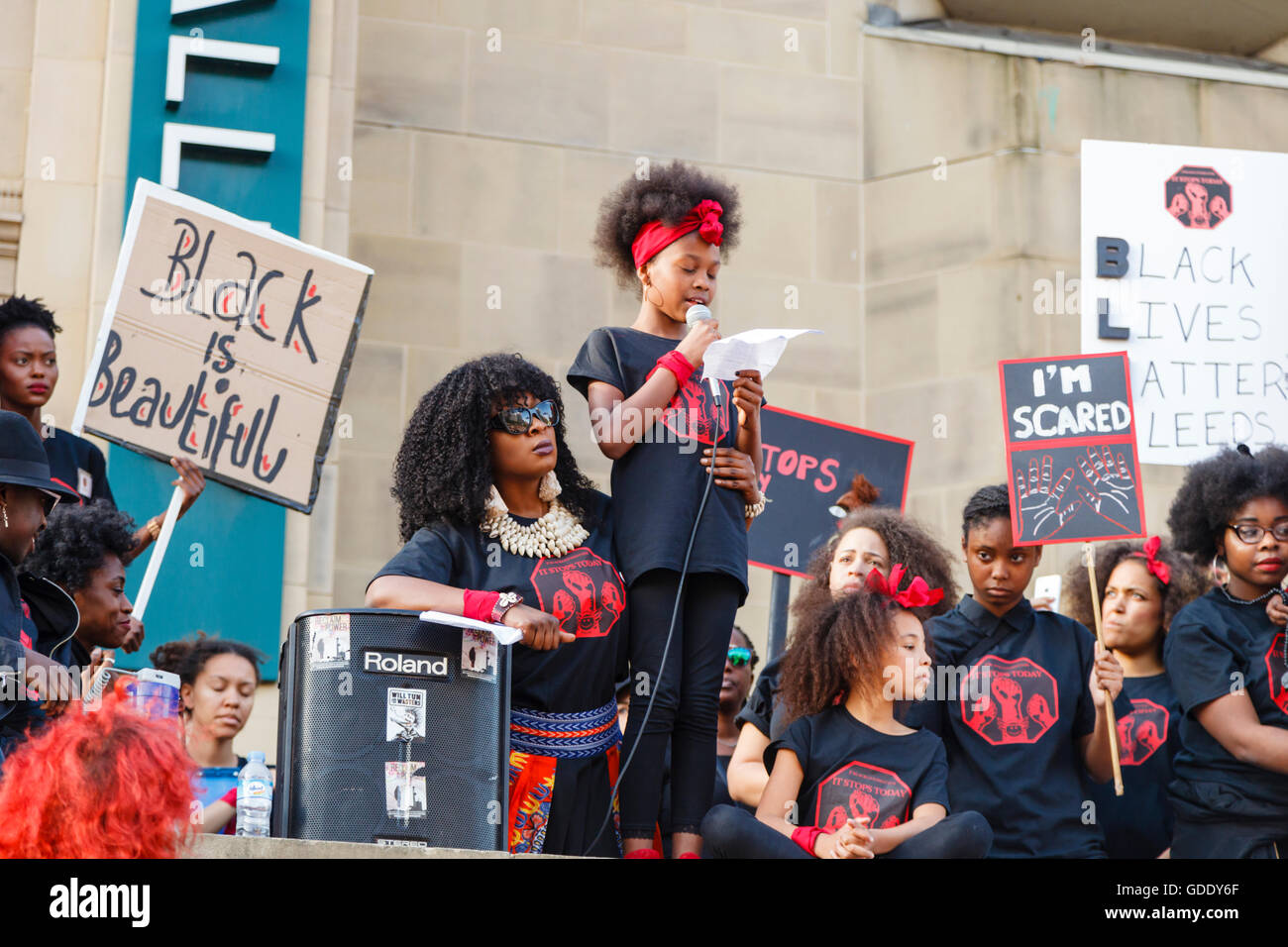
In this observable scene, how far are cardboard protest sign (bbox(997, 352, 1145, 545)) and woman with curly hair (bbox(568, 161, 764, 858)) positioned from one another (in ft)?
4.70

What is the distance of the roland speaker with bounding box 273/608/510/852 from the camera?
4.26 metres

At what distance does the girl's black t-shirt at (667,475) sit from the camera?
490 centimetres

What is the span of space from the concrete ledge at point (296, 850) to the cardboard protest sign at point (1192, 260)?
7.16 metres

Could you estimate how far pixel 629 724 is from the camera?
481 cm

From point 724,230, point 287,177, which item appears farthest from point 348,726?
point 287,177

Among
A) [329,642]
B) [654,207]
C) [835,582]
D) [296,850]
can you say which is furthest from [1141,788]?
[296,850]

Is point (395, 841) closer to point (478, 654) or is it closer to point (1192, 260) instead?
point (478, 654)

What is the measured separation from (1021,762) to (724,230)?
179 cm

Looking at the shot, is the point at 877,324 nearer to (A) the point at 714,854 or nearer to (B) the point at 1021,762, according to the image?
(B) the point at 1021,762

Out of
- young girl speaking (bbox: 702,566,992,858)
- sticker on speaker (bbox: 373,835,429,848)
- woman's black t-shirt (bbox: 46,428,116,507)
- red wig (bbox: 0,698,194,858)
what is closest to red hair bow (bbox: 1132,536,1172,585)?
young girl speaking (bbox: 702,566,992,858)

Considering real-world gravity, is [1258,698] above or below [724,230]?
below

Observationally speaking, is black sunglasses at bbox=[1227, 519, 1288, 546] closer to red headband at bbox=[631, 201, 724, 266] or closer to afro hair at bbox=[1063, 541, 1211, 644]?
afro hair at bbox=[1063, 541, 1211, 644]

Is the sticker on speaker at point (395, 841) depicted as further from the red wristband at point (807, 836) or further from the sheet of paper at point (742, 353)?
the sheet of paper at point (742, 353)

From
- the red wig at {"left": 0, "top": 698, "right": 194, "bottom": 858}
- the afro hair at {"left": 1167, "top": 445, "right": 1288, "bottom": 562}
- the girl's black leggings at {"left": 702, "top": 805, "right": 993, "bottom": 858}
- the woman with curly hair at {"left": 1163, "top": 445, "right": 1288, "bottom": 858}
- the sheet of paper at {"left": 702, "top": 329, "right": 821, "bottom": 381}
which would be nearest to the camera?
the red wig at {"left": 0, "top": 698, "right": 194, "bottom": 858}
